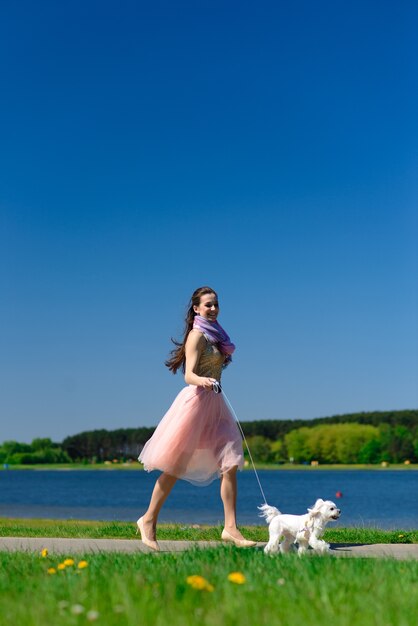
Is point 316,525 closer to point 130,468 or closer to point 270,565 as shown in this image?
point 270,565

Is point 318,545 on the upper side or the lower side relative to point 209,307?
lower

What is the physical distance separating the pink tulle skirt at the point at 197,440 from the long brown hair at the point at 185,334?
43cm

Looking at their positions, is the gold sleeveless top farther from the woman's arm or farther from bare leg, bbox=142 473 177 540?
bare leg, bbox=142 473 177 540

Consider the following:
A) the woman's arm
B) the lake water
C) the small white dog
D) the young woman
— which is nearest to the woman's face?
the young woman

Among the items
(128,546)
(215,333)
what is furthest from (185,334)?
(128,546)

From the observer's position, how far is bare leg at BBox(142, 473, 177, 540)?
27.9 feet

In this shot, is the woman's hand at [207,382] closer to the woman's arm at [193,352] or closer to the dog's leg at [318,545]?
the woman's arm at [193,352]

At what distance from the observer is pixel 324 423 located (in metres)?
169

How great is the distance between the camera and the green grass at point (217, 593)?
4406 millimetres

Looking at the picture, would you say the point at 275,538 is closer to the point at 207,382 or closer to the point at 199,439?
the point at 199,439

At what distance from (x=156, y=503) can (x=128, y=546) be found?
0.53 metres

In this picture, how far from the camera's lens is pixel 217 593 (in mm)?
4906

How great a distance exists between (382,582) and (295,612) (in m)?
0.99

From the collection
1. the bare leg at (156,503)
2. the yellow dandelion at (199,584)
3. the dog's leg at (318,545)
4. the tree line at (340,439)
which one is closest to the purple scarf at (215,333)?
the bare leg at (156,503)
